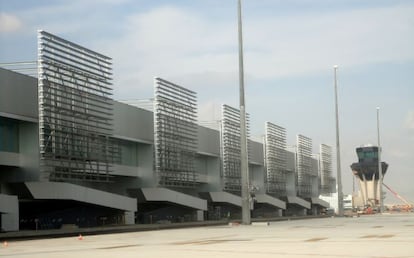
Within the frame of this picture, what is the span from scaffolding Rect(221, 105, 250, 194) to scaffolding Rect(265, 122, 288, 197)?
11829 mm

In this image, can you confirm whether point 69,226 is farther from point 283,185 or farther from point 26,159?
point 283,185

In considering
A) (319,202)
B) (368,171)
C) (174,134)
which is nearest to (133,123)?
(174,134)

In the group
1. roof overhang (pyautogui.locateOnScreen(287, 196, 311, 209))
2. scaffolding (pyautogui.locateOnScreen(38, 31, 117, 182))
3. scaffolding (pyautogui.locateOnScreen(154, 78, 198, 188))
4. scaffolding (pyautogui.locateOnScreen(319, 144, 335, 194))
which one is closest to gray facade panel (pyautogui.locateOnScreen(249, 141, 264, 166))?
roof overhang (pyautogui.locateOnScreen(287, 196, 311, 209))

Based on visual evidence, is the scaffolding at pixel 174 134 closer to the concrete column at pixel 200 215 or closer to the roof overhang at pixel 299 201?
the concrete column at pixel 200 215

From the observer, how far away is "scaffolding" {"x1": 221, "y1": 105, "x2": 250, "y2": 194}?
7019 centimetres

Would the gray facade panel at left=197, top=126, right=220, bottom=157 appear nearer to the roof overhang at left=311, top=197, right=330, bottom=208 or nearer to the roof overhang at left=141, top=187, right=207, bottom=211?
the roof overhang at left=141, top=187, right=207, bottom=211

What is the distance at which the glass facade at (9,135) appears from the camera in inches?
1555

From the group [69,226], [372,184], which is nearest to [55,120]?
[69,226]

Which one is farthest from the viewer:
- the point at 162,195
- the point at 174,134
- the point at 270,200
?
the point at 270,200

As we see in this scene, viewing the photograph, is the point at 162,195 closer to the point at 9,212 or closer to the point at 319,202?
the point at 9,212

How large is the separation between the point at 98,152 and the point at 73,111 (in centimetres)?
431

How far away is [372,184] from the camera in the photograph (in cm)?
14300

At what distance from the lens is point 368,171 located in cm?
14062

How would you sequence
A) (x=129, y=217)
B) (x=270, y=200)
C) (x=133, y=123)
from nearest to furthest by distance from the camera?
1. (x=129, y=217)
2. (x=133, y=123)
3. (x=270, y=200)
